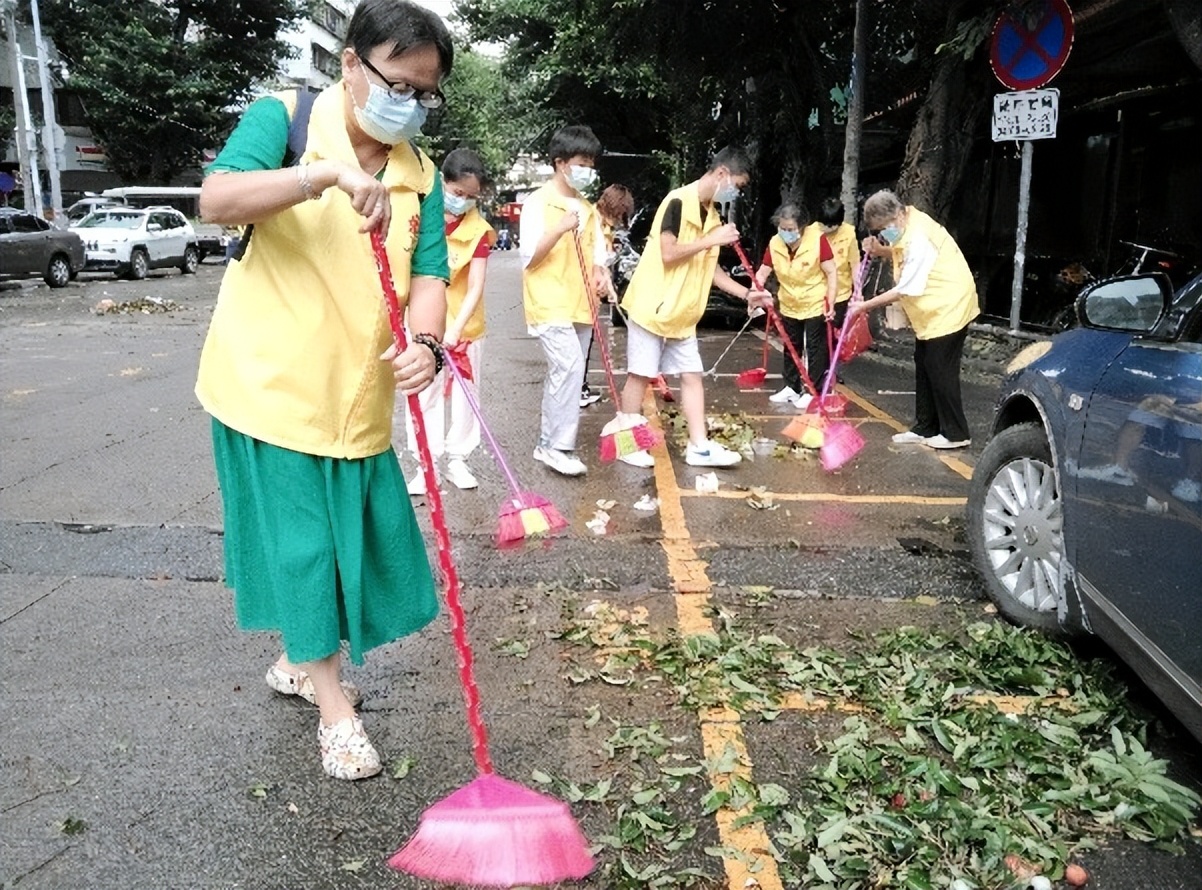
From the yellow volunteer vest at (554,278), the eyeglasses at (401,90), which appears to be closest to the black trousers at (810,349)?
the yellow volunteer vest at (554,278)

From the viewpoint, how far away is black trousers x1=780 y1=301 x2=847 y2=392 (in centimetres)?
821

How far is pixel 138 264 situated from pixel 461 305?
2214 cm

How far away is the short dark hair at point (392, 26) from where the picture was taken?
7.77 feet

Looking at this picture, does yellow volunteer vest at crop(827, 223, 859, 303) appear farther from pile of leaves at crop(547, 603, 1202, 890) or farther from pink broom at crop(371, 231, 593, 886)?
pink broom at crop(371, 231, 593, 886)

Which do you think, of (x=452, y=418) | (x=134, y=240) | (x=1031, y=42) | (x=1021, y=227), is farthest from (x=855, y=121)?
(x=134, y=240)

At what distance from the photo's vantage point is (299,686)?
10.4 ft

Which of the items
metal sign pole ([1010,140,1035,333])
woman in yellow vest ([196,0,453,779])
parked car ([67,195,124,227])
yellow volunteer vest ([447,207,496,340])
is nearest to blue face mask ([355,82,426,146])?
woman in yellow vest ([196,0,453,779])

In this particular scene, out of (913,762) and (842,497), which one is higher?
(913,762)

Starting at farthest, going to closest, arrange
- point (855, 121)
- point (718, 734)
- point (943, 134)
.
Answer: point (855, 121) → point (943, 134) → point (718, 734)

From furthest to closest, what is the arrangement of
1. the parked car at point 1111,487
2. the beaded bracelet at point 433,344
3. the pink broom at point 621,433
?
the pink broom at point 621,433, the beaded bracelet at point 433,344, the parked car at point 1111,487

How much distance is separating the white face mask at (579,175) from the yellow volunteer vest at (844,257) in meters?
3.01

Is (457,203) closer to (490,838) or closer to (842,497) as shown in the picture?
(842,497)

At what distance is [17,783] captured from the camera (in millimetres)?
2703

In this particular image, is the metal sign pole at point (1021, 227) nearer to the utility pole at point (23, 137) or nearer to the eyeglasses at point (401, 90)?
the eyeglasses at point (401, 90)
